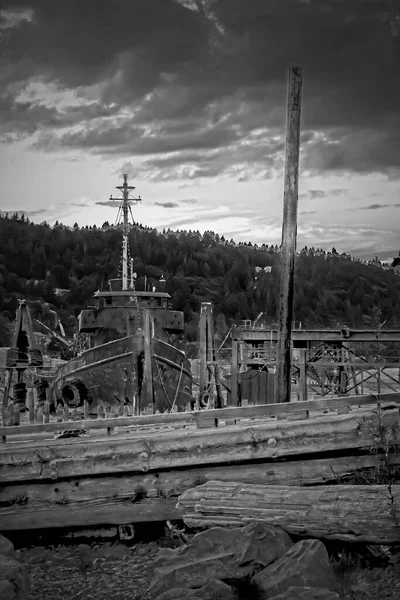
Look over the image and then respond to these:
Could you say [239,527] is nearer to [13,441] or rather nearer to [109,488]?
[109,488]

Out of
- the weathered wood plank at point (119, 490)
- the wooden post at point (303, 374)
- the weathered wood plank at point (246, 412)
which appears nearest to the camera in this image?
the weathered wood plank at point (119, 490)

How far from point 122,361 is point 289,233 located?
1567 centimetres

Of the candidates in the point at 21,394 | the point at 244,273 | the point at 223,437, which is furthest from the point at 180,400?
the point at 244,273

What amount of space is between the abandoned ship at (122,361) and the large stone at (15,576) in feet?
48.3

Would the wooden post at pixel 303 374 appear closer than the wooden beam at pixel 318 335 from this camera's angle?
No

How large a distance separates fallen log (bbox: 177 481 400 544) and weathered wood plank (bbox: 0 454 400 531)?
56 centimetres

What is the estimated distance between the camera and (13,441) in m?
10.1

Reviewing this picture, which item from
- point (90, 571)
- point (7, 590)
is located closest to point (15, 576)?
point (7, 590)

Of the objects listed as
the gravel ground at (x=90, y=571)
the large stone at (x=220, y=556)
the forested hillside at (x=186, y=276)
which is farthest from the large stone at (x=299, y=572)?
the forested hillside at (x=186, y=276)

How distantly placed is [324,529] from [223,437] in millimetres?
1851

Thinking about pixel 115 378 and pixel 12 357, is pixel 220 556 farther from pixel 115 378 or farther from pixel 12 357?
pixel 115 378

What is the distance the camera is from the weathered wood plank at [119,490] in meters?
8.13

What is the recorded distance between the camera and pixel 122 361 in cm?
2462

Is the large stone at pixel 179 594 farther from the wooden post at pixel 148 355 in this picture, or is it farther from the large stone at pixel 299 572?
the wooden post at pixel 148 355
